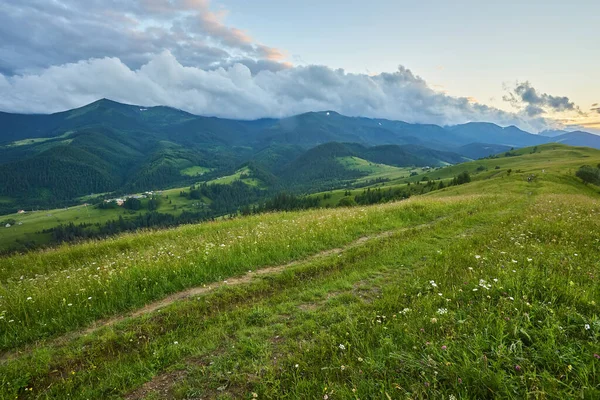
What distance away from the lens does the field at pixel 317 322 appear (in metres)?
3.89

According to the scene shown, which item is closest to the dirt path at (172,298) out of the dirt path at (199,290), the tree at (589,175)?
the dirt path at (199,290)

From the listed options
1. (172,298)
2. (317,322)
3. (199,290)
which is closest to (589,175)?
(317,322)

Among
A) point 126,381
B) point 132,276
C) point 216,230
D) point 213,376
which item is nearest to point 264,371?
point 213,376

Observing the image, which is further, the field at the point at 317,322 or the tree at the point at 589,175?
the tree at the point at 589,175

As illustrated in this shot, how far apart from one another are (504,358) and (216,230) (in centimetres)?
1471

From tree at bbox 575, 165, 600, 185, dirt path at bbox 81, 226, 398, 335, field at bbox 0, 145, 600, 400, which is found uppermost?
field at bbox 0, 145, 600, 400

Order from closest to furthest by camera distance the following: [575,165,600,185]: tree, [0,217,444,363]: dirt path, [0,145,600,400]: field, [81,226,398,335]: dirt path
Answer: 1. [0,145,600,400]: field
2. [0,217,444,363]: dirt path
3. [81,226,398,335]: dirt path
4. [575,165,600,185]: tree

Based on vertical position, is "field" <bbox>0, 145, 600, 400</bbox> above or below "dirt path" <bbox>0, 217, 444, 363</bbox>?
above

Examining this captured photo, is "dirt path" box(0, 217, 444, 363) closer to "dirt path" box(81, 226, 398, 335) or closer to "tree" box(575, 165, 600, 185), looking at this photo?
"dirt path" box(81, 226, 398, 335)

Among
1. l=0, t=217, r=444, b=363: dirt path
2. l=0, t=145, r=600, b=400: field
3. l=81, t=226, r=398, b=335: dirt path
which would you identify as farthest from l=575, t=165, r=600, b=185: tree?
l=81, t=226, r=398, b=335: dirt path

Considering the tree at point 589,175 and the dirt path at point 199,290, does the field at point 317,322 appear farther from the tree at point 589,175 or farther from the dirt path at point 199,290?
the tree at point 589,175

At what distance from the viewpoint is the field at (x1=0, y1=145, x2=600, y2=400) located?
153 inches

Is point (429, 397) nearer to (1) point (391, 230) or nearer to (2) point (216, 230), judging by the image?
(1) point (391, 230)

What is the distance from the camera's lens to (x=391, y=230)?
53.1 feet
